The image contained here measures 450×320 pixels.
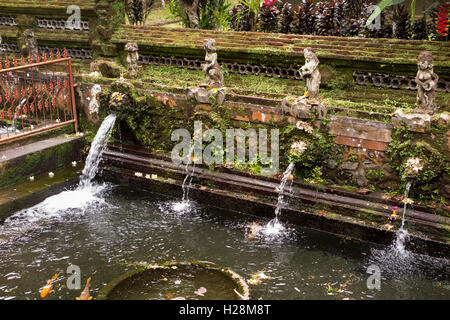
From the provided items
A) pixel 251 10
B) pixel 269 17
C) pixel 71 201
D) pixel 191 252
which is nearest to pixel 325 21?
pixel 269 17

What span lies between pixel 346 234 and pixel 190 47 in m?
5.46

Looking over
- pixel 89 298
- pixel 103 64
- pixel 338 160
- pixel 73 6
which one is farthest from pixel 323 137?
pixel 73 6

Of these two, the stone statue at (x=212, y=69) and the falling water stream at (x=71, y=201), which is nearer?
the falling water stream at (x=71, y=201)

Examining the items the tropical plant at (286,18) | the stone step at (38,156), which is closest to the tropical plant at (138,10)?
the tropical plant at (286,18)

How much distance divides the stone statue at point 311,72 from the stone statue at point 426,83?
4.96ft

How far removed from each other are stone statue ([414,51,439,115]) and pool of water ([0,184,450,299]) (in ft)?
6.83

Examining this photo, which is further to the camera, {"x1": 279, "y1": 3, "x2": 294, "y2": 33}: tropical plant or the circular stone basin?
{"x1": 279, "y1": 3, "x2": 294, "y2": 33}: tropical plant

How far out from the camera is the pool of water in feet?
18.8

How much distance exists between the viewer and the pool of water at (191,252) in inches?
226

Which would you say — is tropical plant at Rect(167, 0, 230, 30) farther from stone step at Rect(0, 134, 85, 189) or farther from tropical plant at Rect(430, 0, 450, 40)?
tropical plant at Rect(430, 0, 450, 40)

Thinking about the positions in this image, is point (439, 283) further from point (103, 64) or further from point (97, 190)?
point (103, 64)

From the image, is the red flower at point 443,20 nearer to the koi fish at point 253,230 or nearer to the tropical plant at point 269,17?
the tropical plant at point 269,17

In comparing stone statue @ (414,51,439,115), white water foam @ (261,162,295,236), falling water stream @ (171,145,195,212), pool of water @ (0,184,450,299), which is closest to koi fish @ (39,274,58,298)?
pool of water @ (0,184,450,299)

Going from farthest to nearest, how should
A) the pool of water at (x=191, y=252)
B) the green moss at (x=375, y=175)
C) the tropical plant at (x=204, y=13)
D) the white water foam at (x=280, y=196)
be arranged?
the tropical plant at (x=204, y=13)
the white water foam at (x=280, y=196)
the green moss at (x=375, y=175)
the pool of water at (x=191, y=252)
